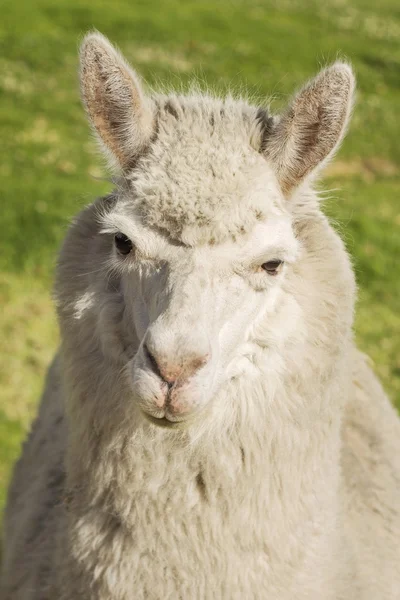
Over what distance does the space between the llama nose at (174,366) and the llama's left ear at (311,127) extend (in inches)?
33.2

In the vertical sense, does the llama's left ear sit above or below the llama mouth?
above

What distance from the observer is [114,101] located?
304cm

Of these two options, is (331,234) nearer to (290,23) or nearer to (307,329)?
(307,329)

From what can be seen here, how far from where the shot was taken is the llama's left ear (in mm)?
2889

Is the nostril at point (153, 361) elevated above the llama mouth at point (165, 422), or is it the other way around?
the nostril at point (153, 361)

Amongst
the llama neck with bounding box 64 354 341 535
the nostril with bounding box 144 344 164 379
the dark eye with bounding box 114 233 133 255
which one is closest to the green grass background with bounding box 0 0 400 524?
the dark eye with bounding box 114 233 133 255

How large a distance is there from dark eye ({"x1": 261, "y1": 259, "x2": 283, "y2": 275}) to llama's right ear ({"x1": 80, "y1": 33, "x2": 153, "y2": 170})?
628 mm

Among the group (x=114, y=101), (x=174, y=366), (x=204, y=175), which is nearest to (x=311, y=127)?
(x=204, y=175)

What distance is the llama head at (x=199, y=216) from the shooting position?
267 cm

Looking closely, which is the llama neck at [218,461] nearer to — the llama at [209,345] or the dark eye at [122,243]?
the llama at [209,345]

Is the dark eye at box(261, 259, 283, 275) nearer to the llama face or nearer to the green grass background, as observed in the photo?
the llama face

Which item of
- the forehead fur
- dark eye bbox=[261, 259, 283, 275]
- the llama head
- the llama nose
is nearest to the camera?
the llama nose

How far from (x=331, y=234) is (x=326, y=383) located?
583 millimetres

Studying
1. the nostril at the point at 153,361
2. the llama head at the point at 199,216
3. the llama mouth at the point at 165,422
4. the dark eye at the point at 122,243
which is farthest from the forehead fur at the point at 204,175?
the llama mouth at the point at 165,422
